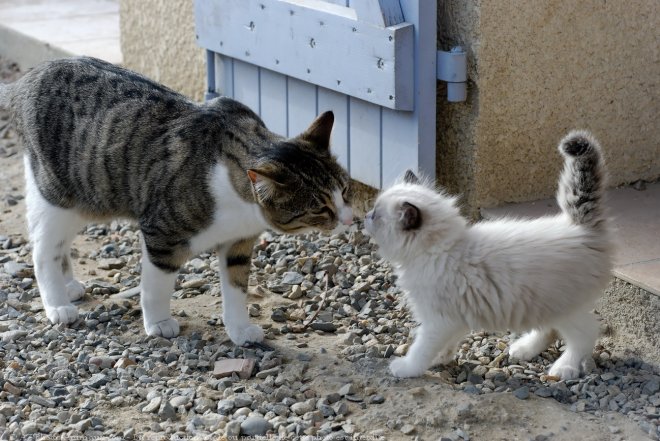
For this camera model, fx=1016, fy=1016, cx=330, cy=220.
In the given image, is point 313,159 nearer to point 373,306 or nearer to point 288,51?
point 373,306

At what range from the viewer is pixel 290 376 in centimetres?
394

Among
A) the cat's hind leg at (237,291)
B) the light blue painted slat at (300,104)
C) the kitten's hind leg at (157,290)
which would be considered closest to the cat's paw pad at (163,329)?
the kitten's hind leg at (157,290)

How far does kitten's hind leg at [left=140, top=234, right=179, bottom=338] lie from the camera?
4.18 m

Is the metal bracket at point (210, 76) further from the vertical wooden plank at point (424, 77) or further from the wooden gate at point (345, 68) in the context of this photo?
the vertical wooden plank at point (424, 77)

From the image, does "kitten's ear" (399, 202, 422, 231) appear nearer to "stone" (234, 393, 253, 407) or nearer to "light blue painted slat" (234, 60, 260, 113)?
"stone" (234, 393, 253, 407)

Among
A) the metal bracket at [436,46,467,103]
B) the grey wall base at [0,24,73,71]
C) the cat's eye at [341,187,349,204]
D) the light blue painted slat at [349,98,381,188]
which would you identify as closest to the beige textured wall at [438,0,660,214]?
the metal bracket at [436,46,467,103]

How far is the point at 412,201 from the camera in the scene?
12.4ft

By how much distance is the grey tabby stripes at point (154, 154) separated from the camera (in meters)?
3.92

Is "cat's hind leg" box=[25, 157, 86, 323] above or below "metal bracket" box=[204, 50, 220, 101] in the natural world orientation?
below

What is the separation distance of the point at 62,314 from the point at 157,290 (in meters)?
0.53

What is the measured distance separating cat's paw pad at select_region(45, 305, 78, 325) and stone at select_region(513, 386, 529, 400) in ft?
6.56

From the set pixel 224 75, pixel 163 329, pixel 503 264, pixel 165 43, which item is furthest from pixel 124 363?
pixel 165 43

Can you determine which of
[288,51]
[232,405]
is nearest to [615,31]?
[288,51]

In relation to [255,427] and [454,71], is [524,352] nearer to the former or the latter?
[255,427]
